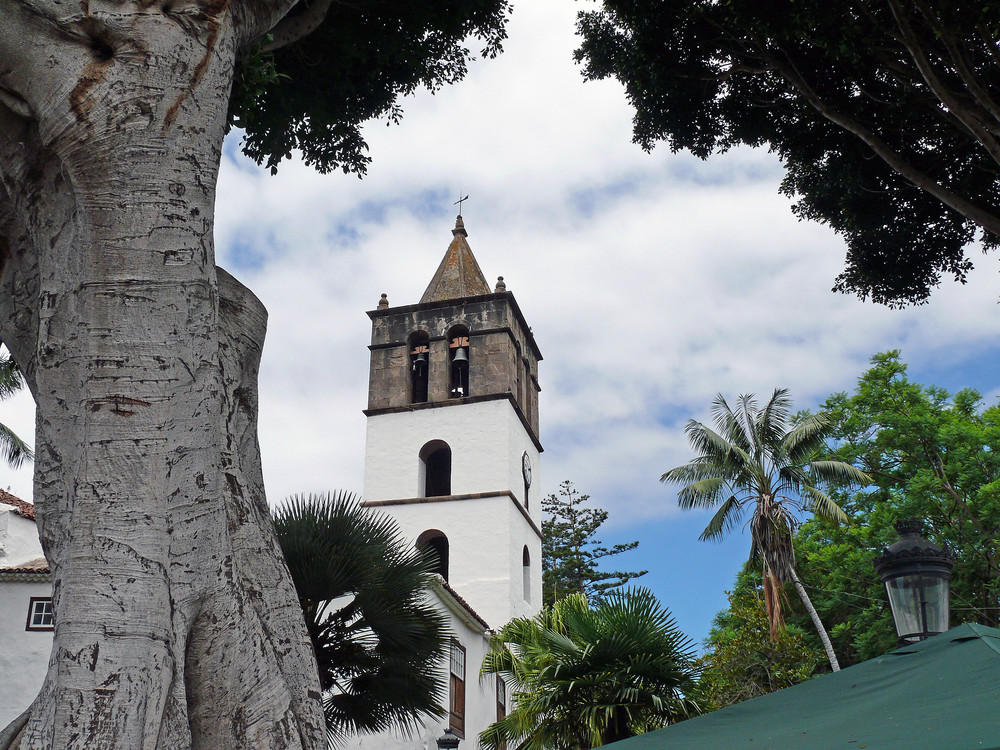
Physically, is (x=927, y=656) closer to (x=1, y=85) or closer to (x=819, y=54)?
(x=1, y=85)

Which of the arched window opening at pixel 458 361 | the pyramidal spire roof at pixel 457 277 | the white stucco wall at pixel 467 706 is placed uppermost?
the pyramidal spire roof at pixel 457 277

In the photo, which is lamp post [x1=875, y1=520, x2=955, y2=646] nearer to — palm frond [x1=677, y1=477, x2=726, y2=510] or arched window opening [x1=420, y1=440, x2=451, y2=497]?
palm frond [x1=677, y1=477, x2=726, y2=510]

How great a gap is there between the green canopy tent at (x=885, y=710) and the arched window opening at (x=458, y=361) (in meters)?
24.9

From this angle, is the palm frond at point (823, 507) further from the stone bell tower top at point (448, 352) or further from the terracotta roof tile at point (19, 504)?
the terracotta roof tile at point (19, 504)

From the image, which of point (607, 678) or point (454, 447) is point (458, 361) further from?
point (607, 678)

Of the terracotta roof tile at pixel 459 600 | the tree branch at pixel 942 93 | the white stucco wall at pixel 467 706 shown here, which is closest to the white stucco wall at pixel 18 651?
the white stucco wall at pixel 467 706

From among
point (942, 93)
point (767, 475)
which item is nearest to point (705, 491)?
point (767, 475)

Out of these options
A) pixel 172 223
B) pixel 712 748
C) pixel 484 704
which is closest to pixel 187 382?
pixel 172 223

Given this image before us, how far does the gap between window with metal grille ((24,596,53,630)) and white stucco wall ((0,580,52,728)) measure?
7cm

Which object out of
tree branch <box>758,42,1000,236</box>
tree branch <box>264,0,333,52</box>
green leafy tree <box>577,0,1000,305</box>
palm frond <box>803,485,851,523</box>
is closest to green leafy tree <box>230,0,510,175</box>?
tree branch <box>264,0,333,52</box>

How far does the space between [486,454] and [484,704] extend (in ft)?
26.3

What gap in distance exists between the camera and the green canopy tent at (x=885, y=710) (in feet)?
13.9

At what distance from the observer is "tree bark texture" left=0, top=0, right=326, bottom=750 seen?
3498 millimetres

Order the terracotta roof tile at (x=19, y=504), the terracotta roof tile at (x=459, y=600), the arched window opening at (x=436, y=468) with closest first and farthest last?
1. the terracotta roof tile at (x=459, y=600)
2. the terracotta roof tile at (x=19, y=504)
3. the arched window opening at (x=436, y=468)
